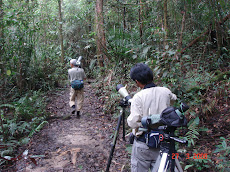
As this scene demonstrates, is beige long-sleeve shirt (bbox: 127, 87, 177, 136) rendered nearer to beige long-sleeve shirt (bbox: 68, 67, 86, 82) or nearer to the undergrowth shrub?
the undergrowth shrub

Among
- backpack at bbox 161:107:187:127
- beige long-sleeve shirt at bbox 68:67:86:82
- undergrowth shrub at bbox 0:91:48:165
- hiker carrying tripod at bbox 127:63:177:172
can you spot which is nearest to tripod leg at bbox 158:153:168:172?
backpack at bbox 161:107:187:127

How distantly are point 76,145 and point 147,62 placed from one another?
260cm

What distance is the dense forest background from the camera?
14.5ft

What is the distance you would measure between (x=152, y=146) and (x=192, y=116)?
8.74 feet

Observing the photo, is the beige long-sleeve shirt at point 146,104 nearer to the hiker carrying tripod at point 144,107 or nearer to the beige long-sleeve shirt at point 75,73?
the hiker carrying tripod at point 144,107

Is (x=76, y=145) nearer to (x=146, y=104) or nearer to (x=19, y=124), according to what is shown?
(x=19, y=124)

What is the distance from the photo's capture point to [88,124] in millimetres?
6148

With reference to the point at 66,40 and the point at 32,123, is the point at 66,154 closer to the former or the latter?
the point at 32,123

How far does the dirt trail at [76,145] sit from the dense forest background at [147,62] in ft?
1.39

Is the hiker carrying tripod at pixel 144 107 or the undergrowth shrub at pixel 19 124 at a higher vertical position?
the hiker carrying tripod at pixel 144 107

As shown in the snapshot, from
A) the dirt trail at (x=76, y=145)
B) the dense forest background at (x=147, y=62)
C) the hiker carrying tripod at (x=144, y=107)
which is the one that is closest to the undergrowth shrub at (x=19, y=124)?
the dense forest background at (x=147, y=62)

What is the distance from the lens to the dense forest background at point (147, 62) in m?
4.43

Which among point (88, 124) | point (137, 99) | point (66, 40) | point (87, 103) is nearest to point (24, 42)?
point (87, 103)

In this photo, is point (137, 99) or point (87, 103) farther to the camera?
point (87, 103)
